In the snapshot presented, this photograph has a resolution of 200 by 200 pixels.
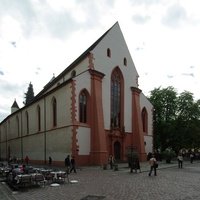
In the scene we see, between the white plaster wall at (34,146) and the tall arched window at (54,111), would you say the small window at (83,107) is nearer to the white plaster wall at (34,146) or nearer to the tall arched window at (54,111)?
the tall arched window at (54,111)

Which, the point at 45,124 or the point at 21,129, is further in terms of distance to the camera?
the point at 21,129

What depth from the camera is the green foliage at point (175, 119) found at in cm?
5416

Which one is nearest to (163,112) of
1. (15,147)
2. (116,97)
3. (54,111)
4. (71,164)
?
(116,97)

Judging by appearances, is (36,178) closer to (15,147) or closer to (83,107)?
(83,107)

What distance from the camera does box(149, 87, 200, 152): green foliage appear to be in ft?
178

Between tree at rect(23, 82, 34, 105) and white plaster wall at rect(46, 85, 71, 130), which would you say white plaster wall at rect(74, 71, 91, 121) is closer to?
white plaster wall at rect(46, 85, 71, 130)

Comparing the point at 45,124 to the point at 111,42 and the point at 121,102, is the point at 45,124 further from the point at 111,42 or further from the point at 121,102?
the point at 111,42

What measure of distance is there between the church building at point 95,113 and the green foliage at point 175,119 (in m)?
7.93

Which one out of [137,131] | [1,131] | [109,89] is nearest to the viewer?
[109,89]

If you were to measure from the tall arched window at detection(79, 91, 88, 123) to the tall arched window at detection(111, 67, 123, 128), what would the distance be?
16.5 ft

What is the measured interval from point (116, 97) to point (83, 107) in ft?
22.1

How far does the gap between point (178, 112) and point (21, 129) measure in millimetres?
26974

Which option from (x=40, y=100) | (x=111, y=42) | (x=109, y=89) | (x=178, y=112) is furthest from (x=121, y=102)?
(x=178, y=112)

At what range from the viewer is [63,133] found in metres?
36.2
